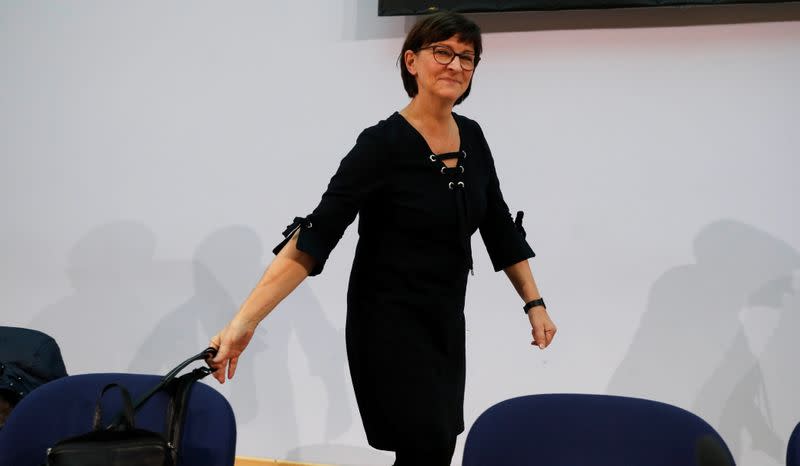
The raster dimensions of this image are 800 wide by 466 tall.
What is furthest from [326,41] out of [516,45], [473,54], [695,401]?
[695,401]

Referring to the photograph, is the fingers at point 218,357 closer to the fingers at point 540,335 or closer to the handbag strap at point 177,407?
the handbag strap at point 177,407

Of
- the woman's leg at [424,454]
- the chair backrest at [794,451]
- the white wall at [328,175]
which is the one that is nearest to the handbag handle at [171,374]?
the woman's leg at [424,454]

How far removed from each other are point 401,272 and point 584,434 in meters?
0.54

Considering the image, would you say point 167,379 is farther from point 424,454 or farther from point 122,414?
point 424,454

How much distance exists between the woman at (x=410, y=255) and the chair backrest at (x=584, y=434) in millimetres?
243

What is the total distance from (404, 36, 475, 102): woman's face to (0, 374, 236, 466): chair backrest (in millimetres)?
831

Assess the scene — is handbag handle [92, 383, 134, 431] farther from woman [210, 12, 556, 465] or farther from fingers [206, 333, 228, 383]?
woman [210, 12, 556, 465]

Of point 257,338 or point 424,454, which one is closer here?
point 424,454

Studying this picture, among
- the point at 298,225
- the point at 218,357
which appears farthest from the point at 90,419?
the point at 298,225

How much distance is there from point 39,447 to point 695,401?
234 centimetres

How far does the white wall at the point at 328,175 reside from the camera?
10.7 feet

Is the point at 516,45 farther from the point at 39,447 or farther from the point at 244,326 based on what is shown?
the point at 39,447

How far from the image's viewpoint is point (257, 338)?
12.3 feet

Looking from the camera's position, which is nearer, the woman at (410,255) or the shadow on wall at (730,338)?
the woman at (410,255)
